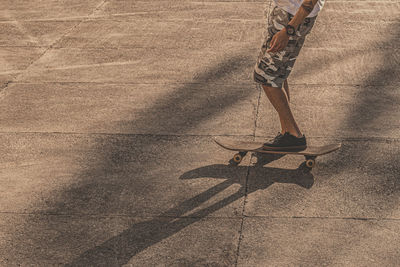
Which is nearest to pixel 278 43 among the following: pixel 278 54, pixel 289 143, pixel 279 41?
pixel 279 41

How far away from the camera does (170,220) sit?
4.23 m

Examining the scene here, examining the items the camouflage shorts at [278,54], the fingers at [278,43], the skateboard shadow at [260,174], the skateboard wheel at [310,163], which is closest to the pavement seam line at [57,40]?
the skateboard shadow at [260,174]

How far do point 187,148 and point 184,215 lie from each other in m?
1.15

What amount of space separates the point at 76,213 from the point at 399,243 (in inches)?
87.4

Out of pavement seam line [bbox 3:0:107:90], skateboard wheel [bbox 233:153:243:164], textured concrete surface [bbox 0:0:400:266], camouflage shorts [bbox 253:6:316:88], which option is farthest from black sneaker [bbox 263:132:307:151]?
pavement seam line [bbox 3:0:107:90]

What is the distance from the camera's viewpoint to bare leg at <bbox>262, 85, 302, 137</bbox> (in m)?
4.79

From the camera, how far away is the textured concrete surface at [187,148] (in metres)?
3.97

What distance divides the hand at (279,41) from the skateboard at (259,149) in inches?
33.7

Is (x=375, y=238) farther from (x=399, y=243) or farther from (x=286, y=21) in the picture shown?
(x=286, y=21)

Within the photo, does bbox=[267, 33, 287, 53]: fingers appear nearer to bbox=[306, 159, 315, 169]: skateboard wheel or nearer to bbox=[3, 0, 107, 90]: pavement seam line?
bbox=[306, 159, 315, 169]: skateboard wheel

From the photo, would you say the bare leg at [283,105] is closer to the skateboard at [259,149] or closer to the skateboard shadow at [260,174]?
the skateboard at [259,149]

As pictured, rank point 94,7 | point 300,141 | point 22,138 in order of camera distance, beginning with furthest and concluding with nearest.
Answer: point 94,7 → point 22,138 → point 300,141

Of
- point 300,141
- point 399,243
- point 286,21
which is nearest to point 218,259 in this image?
point 399,243

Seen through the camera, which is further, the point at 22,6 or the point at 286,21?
the point at 22,6
